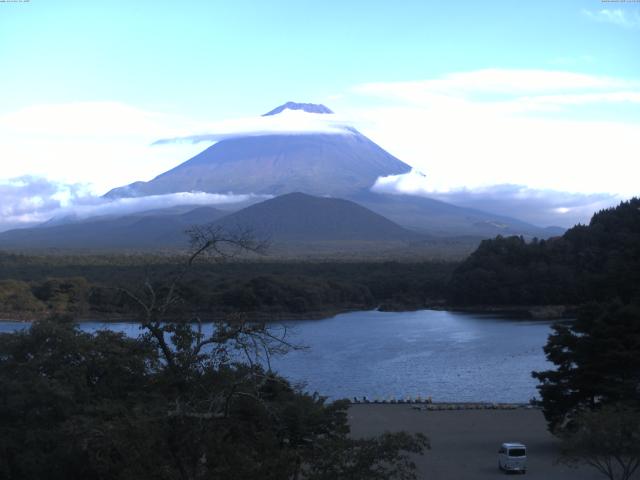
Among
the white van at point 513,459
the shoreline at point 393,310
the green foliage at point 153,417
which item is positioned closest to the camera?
the green foliage at point 153,417

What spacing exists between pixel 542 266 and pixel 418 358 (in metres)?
18.4

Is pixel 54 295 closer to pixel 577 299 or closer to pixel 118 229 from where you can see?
pixel 577 299

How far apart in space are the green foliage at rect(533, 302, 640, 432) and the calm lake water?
3.44 meters

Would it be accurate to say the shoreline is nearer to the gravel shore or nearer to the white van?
the gravel shore

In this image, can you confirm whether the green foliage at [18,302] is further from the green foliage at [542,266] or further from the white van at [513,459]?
the white van at [513,459]

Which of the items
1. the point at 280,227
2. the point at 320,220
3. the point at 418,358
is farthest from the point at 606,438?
the point at 320,220

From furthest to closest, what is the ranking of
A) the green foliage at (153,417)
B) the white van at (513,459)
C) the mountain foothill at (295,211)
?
1. the mountain foothill at (295,211)
2. the white van at (513,459)
3. the green foliage at (153,417)

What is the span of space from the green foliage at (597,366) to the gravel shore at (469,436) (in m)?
0.64

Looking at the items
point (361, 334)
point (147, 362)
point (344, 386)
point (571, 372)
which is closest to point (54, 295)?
point (361, 334)

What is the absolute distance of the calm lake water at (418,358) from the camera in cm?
1823

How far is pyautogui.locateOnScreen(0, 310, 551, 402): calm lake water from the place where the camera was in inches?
718

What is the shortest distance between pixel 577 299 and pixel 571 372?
25.5 metres

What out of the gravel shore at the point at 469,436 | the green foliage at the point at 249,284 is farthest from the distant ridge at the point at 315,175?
the gravel shore at the point at 469,436

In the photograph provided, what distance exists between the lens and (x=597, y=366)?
11.6 meters
